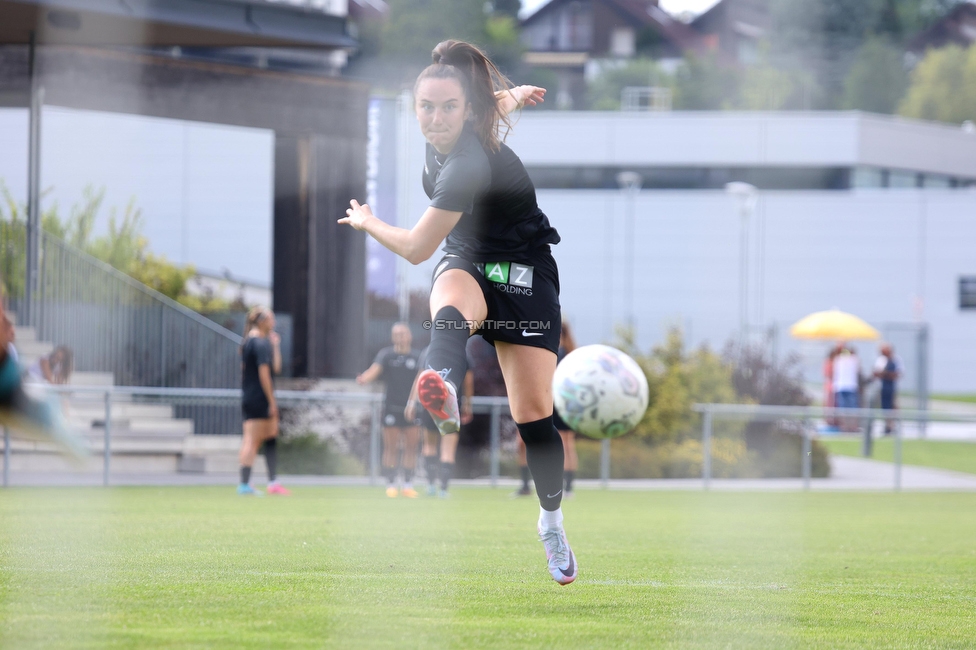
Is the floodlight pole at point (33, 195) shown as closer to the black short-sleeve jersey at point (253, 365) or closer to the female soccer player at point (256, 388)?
the female soccer player at point (256, 388)

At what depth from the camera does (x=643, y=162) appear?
40.8 m

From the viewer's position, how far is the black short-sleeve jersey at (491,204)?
477 centimetres

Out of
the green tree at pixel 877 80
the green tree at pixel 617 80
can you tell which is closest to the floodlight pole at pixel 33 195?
the green tree at pixel 877 80

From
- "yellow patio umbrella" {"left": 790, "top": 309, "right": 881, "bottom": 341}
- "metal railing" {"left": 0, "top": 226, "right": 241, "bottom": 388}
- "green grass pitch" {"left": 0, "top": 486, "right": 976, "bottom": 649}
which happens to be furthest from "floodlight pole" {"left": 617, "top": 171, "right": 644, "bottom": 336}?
"green grass pitch" {"left": 0, "top": 486, "right": 976, "bottom": 649}

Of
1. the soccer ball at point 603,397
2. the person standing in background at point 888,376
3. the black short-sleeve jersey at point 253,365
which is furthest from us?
the person standing in background at point 888,376

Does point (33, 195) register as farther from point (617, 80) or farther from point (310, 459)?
point (617, 80)

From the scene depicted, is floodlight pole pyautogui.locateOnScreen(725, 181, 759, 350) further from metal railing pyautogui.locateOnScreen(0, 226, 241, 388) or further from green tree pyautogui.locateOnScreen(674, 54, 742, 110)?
green tree pyautogui.locateOnScreen(674, 54, 742, 110)

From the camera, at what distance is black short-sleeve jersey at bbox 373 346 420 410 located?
13.5m

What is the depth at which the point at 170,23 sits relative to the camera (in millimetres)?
15656

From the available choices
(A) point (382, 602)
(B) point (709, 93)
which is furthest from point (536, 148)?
(A) point (382, 602)

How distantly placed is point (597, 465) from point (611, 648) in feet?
46.3

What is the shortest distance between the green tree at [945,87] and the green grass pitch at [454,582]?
194 ft

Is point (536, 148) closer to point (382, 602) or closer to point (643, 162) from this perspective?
point (643, 162)

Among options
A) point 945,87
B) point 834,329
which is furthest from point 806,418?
point 945,87
